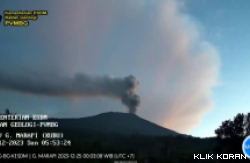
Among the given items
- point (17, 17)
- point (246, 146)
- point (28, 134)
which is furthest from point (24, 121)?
point (246, 146)

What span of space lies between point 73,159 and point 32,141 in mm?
1270

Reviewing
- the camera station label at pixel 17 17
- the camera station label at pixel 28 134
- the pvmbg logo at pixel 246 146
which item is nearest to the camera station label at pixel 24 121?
the camera station label at pixel 28 134

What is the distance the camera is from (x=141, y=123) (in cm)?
3331

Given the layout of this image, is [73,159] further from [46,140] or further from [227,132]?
[227,132]

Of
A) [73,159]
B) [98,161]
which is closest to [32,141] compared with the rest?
[73,159]

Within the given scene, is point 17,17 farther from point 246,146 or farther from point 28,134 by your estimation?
point 246,146

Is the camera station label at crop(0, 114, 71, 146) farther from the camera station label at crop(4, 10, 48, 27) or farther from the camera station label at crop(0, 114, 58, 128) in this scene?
the camera station label at crop(4, 10, 48, 27)

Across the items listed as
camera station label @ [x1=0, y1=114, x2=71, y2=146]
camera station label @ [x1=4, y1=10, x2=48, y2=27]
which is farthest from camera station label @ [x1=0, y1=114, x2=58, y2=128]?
camera station label @ [x1=4, y1=10, x2=48, y2=27]

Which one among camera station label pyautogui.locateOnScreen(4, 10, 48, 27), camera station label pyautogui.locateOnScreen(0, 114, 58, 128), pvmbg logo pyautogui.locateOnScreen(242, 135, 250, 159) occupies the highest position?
camera station label pyautogui.locateOnScreen(4, 10, 48, 27)

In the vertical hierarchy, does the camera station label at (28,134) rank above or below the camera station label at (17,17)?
below

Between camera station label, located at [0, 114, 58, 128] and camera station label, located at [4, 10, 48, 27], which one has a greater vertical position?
camera station label, located at [4, 10, 48, 27]

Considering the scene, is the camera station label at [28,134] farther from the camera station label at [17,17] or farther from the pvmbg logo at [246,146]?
the pvmbg logo at [246,146]

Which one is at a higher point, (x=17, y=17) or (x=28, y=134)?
(x=17, y=17)

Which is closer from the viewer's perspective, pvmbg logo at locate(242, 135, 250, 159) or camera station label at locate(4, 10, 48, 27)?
pvmbg logo at locate(242, 135, 250, 159)
